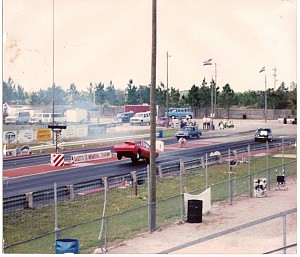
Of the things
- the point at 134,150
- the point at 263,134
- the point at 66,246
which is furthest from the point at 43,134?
the point at 263,134

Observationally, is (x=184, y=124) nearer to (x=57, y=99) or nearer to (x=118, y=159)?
(x=118, y=159)

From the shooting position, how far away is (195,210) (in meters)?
10.8

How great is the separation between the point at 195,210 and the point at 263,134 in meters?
1.40

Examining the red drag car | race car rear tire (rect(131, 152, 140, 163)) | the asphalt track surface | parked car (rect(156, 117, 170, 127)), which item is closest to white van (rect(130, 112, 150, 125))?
parked car (rect(156, 117, 170, 127))

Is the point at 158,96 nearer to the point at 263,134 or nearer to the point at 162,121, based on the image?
the point at 162,121

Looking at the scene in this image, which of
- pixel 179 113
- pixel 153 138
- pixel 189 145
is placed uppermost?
pixel 179 113

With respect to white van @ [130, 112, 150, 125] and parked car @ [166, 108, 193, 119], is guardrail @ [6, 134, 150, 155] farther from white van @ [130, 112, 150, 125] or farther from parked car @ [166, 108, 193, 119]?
parked car @ [166, 108, 193, 119]

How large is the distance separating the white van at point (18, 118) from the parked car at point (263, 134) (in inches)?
123

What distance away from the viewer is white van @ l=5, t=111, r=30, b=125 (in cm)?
1029

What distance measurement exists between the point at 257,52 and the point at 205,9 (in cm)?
89

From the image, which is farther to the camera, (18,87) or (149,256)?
(18,87)

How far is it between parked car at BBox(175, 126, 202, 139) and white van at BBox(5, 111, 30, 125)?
210cm

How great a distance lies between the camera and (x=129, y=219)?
10875 mm

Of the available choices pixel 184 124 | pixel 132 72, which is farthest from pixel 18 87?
pixel 184 124
